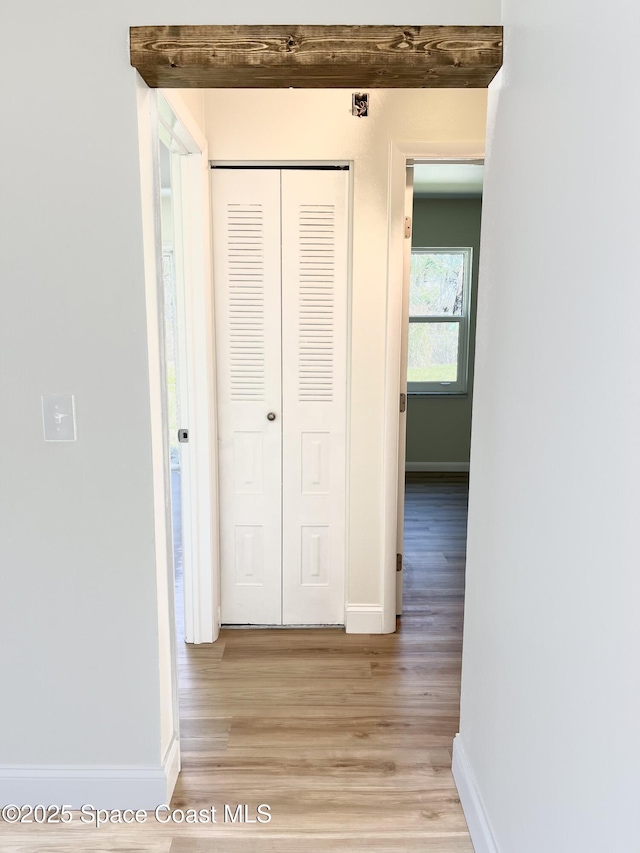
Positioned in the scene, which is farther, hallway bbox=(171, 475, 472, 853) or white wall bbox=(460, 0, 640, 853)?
hallway bbox=(171, 475, 472, 853)

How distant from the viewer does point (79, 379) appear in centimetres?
160

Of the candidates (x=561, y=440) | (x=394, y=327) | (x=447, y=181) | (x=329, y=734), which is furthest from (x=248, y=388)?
(x=447, y=181)

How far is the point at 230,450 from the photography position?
8.84 feet

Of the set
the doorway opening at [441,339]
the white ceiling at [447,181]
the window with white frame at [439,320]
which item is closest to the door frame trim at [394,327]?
the white ceiling at [447,181]

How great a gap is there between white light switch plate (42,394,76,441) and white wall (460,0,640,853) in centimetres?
114

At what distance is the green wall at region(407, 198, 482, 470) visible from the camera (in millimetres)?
5465

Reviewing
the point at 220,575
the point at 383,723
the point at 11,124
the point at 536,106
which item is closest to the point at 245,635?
the point at 220,575

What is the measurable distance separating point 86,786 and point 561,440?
1676 millimetres

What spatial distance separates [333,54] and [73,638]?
5.63 feet

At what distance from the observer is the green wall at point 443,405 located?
5.46 meters

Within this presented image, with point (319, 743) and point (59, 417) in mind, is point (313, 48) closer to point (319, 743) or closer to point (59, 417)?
point (59, 417)

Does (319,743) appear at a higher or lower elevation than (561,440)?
lower

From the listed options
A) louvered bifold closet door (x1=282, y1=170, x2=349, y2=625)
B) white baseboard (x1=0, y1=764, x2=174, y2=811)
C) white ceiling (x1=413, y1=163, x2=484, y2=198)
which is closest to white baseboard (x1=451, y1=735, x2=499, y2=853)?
white baseboard (x1=0, y1=764, x2=174, y2=811)

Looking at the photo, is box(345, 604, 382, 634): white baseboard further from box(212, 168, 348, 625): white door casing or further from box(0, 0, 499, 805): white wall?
box(0, 0, 499, 805): white wall
